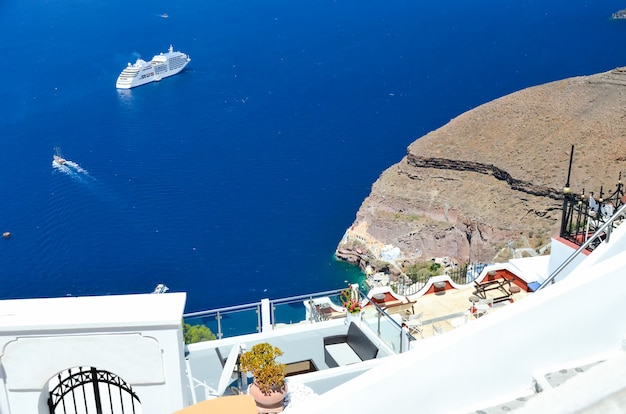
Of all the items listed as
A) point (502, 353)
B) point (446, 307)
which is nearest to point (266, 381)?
point (502, 353)

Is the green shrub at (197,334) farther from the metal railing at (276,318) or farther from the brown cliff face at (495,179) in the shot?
the brown cliff face at (495,179)

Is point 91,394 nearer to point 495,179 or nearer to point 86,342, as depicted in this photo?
point 86,342

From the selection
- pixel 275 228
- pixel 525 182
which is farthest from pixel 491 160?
pixel 275 228

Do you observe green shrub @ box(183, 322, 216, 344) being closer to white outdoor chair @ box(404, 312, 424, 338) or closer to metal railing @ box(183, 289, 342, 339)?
metal railing @ box(183, 289, 342, 339)

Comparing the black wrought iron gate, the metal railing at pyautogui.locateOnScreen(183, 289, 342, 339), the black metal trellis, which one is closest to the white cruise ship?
the metal railing at pyautogui.locateOnScreen(183, 289, 342, 339)

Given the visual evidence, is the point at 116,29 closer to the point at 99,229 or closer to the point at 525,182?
the point at 99,229

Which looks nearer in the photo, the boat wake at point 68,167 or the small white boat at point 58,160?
the boat wake at point 68,167

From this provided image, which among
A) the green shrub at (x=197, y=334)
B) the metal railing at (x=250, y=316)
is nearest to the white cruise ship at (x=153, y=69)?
the metal railing at (x=250, y=316)

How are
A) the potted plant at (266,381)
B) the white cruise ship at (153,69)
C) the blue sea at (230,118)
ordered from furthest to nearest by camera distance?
1. the white cruise ship at (153,69)
2. the blue sea at (230,118)
3. the potted plant at (266,381)
